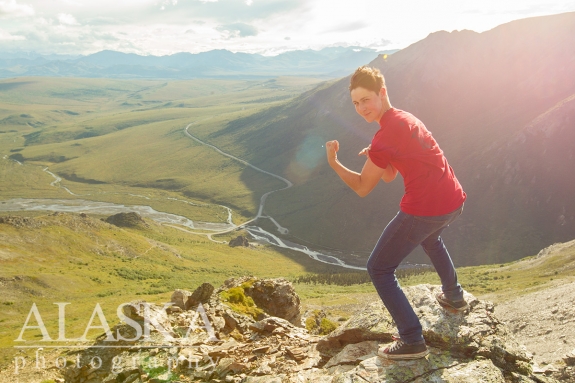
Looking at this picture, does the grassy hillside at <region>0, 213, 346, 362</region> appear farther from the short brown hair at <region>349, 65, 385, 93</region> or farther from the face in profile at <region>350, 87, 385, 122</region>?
the short brown hair at <region>349, 65, 385, 93</region>

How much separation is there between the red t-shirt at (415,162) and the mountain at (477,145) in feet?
275

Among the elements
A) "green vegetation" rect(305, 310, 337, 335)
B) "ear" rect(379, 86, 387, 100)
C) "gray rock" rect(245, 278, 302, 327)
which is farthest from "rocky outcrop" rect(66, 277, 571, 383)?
"ear" rect(379, 86, 387, 100)

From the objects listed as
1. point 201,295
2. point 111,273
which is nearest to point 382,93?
point 201,295

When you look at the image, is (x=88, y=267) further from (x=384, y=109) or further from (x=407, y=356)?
(x=384, y=109)

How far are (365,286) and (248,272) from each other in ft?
62.9

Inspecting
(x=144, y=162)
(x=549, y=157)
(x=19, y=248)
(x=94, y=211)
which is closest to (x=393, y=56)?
(x=549, y=157)

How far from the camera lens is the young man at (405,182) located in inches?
279

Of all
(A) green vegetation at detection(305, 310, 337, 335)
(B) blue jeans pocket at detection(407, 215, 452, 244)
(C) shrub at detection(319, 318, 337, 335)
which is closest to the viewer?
(B) blue jeans pocket at detection(407, 215, 452, 244)

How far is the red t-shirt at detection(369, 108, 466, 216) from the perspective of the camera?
23.1ft

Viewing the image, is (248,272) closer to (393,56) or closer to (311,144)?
(311,144)

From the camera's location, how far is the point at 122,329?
11766mm

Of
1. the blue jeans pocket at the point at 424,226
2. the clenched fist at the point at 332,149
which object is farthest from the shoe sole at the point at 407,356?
the clenched fist at the point at 332,149

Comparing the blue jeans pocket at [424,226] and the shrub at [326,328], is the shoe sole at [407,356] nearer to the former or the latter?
the blue jeans pocket at [424,226]

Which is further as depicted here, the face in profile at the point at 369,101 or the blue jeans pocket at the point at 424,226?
the blue jeans pocket at the point at 424,226
